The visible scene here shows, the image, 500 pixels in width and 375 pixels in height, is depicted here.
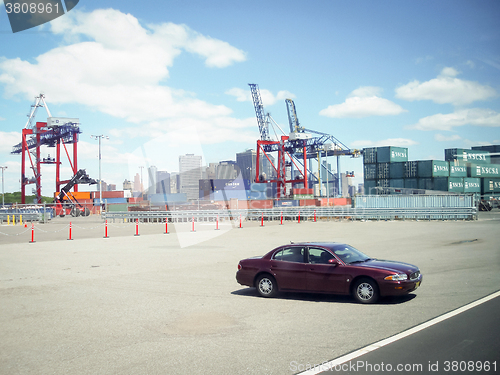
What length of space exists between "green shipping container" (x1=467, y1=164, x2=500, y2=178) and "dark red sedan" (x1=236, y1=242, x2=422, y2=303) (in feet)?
184

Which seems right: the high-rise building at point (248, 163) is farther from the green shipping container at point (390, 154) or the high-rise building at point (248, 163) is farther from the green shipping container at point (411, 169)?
the green shipping container at point (411, 169)

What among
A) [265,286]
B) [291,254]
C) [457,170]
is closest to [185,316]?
[265,286]

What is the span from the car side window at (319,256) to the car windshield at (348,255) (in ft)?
0.67

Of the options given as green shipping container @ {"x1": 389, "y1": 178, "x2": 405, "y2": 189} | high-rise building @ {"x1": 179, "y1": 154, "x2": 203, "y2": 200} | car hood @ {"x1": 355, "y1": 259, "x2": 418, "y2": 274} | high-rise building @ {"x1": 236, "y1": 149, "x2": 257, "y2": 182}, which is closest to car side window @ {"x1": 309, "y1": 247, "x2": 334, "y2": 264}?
car hood @ {"x1": 355, "y1": 259, "x2": 418, "y2": 274}

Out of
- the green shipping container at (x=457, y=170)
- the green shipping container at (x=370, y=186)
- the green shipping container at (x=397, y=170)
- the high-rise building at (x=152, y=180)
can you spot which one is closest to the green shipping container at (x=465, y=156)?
the green shipping container at (x=457, y=170)

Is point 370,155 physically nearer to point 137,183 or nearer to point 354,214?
point 354,214

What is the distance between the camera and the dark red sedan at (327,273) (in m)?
8.22

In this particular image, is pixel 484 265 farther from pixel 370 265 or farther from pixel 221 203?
pixel 221 203

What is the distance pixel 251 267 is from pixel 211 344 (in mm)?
3661

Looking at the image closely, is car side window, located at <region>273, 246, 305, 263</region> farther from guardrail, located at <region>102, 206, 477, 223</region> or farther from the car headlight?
guardrail, located at <region>102, 206, 477, 223</region>

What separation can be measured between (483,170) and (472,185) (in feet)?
12.4

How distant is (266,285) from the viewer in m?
9.39

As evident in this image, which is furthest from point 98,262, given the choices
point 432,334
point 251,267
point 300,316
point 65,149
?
point 65,149

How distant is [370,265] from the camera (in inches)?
342
